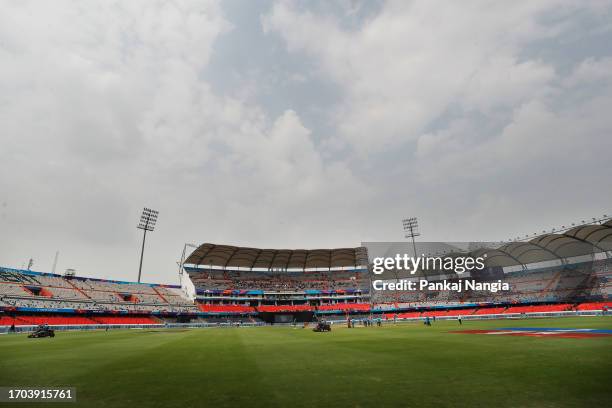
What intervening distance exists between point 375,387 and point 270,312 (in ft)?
259

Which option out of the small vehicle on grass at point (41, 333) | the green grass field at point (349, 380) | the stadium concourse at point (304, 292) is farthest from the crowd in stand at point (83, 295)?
the green grass field at point (349, 380)

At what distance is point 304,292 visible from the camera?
304ft

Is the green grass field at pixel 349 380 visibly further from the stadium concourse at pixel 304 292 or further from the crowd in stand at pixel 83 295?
the crowd in stand at pixel 83 295

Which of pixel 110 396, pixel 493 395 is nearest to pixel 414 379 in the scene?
pixel 493 395

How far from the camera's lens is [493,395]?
6.57 metres

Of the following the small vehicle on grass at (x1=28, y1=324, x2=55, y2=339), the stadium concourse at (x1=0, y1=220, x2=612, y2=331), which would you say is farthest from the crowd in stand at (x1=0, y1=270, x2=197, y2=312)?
the small vehicle on grass at (x1=28, y1=324, x2=55, y2=339)

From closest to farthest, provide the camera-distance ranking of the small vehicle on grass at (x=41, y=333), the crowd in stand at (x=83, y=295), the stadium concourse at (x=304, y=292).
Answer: the small vehicle on grass at (x=41, y=333)
the crowd in stand at (x=83, y=295)
the stadium concourse at (x=304, y=292)

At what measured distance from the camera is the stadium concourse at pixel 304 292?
59.5 meters

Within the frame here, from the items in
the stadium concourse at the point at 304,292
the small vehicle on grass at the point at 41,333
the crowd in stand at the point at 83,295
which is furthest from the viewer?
the stadium concourse at the point at 304,292

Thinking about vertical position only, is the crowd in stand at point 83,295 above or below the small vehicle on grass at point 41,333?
above

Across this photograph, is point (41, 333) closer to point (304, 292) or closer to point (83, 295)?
point (83, 295)

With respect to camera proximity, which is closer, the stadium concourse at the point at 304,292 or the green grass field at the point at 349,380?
the green grass field at the point at 349,380

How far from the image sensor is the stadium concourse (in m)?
59.5

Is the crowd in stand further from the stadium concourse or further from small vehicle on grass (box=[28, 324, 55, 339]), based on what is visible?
small vehicle on grass (box=[28, 324, 55, 339])
